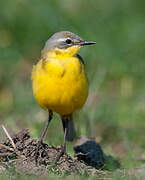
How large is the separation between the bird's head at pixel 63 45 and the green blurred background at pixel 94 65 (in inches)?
62.1

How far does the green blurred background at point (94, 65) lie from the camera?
8461 millimetres

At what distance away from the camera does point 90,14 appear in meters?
12.5

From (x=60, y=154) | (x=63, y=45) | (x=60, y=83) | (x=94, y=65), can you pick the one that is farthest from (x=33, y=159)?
(x=94, y=65)

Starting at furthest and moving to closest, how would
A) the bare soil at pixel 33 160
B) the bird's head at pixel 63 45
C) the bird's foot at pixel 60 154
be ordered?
the bird's head at pixel 63 45 → the bird's foot at pixel 60 154 → the bare soil at pixel 33 160

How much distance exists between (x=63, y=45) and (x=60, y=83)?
642 millimetres

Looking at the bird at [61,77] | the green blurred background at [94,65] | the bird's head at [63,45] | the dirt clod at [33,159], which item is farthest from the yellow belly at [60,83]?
the green blurred background at [94,65]

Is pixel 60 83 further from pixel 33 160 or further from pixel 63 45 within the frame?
pixel 33 160

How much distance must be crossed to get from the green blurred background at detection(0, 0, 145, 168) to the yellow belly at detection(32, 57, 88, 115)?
1.19 meters

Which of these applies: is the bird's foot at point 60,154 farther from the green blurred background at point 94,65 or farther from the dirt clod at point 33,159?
the green blurred background at point 94,65

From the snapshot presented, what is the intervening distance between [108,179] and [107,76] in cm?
538

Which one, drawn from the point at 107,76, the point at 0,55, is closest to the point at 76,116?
the point at 107,76

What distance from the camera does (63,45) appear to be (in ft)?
22.3

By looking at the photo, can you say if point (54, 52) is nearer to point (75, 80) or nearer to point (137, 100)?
point (75, 80)

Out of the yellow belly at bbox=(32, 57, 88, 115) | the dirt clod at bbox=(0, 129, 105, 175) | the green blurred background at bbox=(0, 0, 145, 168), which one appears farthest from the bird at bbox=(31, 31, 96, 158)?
the green blurred background at bbox=(0, 0, 145, 168)
